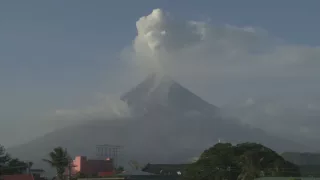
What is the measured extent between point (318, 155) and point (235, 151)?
63237 millimetres

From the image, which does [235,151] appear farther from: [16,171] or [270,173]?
[16,171]

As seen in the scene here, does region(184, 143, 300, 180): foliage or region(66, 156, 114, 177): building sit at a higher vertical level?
region(66, 156, 114, 177): building

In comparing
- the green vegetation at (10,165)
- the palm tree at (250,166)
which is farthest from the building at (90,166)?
the palm tree at (250,166)

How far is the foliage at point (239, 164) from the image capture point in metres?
67.6

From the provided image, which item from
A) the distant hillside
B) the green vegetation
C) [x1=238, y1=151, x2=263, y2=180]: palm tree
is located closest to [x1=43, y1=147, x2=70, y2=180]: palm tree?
the green vegetation

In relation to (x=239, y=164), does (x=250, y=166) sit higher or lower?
lower

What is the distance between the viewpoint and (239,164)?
73.4m

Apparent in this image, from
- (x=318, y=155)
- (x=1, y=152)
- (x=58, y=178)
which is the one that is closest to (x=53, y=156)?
(x=58, y=178)

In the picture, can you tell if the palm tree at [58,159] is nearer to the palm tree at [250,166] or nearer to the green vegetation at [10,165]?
the green vegetation at [10,165]

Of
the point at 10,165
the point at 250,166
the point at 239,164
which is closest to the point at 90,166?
the point at 10,165

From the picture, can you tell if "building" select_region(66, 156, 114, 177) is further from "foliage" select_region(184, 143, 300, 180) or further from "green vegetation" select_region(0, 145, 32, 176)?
"foliage" select_region(184, 143, 300, 180)

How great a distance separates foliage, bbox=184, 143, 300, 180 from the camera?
6756 centimetres

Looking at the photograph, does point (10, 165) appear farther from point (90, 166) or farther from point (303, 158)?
point (303, 158)

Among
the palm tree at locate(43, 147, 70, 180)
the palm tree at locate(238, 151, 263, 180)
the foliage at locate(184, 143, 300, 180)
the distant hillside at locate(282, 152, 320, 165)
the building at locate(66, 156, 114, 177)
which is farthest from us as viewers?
the building at locate(66, 156, 114, 177)
